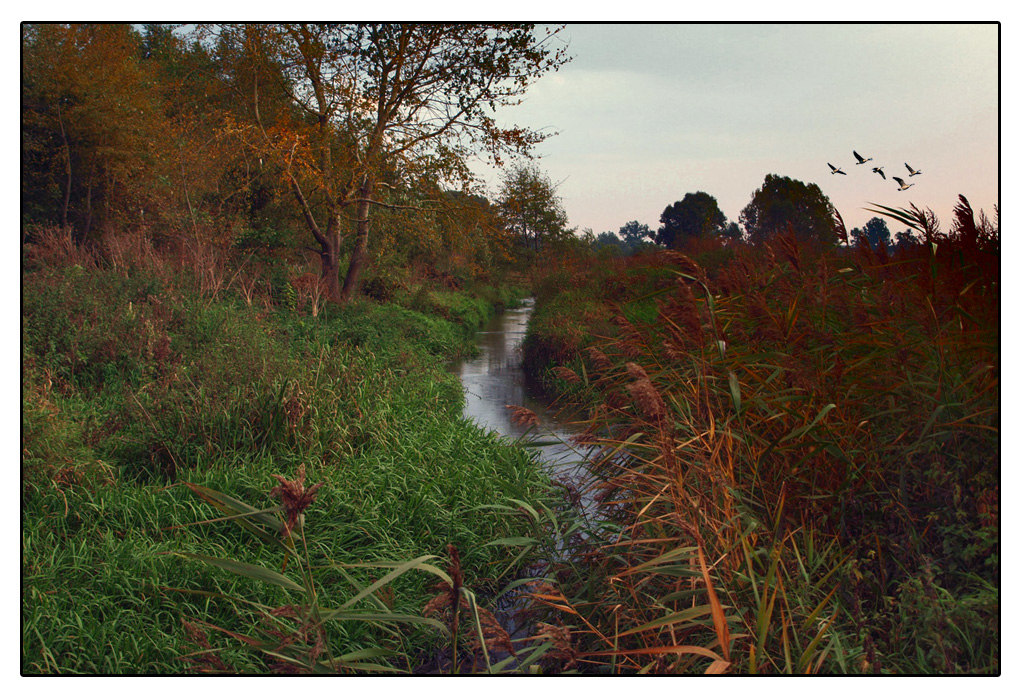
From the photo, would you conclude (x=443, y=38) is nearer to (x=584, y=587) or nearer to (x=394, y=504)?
(x=394, y=504)

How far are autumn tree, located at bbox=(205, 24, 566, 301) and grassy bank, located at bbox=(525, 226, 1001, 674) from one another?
24.6 ft

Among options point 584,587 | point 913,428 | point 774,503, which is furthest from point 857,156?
point 584,587

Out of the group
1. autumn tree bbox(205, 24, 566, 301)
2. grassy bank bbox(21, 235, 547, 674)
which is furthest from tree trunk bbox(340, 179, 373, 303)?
grassy bank bbox(21, 235, 547, 674)

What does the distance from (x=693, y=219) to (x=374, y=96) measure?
5582 mm

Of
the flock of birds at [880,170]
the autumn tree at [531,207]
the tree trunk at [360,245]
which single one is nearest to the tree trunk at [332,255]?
the tree trunk at [360,245]

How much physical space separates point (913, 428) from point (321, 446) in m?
3.93

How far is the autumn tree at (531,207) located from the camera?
11719 millimetres

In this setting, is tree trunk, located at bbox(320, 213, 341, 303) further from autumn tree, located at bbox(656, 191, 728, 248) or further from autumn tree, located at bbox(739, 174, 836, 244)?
autumn tree, located at bbox(739, 174, 836, 244)

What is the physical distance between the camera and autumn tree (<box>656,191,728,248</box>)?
32.8ft

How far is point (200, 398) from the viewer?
516 centimetres

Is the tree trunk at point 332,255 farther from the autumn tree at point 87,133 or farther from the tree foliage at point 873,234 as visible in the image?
the tree foliage at point 873,234

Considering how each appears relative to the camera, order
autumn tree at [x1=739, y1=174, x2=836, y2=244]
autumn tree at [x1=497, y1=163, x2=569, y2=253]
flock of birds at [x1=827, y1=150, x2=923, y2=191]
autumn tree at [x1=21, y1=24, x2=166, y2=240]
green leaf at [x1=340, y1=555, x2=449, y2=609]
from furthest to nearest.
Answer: autumn tree at [x1=497, y1=163, x2=569, y2=253], autumn tree at [x1=21, y1=24, x2=166, y2=240], autumn tree at [x1=739, y1=174, x2=836, y2=244], flock of birds at [x1=827, y1=150, x2=923, y2=191], green leaf at [x1=340, y1=555, x2=449, y2=609]

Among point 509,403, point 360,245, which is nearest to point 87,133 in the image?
point 360,245

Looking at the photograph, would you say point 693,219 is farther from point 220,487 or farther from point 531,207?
point 220,487
